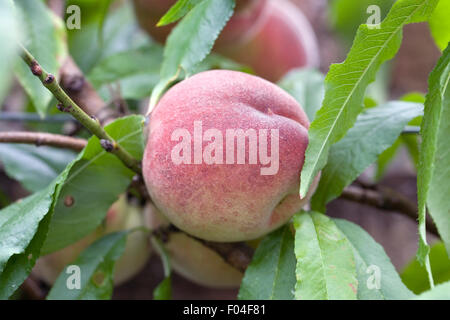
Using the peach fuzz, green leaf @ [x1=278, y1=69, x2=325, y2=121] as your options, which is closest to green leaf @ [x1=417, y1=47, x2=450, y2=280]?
green leaf @ [x1=278, y1=69, x2=325, y2=121]

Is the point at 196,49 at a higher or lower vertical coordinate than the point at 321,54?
higher

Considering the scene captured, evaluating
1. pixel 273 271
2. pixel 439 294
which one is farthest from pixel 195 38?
pixel 439 294

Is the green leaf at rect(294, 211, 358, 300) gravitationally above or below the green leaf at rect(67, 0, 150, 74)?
below

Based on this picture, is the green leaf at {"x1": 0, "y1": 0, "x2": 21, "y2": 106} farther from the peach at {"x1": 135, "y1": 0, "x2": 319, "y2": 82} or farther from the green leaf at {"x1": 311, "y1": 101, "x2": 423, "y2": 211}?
the peach at {"x1": 135, "y1": 0, "x2": 319, "y2": 82}

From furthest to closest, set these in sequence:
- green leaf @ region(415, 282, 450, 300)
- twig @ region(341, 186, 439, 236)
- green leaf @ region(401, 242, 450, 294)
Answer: twig @ region(341, 186, 439, 236), green leaf @ region(401, 242, 450, 294), green leaf @ region(415, 282, 450, 300)

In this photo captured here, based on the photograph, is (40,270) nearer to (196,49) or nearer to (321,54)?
(196,49)

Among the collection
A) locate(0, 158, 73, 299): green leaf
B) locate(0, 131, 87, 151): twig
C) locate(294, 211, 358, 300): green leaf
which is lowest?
locate(294, 211, 358, 300): green leaf

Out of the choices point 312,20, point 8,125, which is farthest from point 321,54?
point 8,125
